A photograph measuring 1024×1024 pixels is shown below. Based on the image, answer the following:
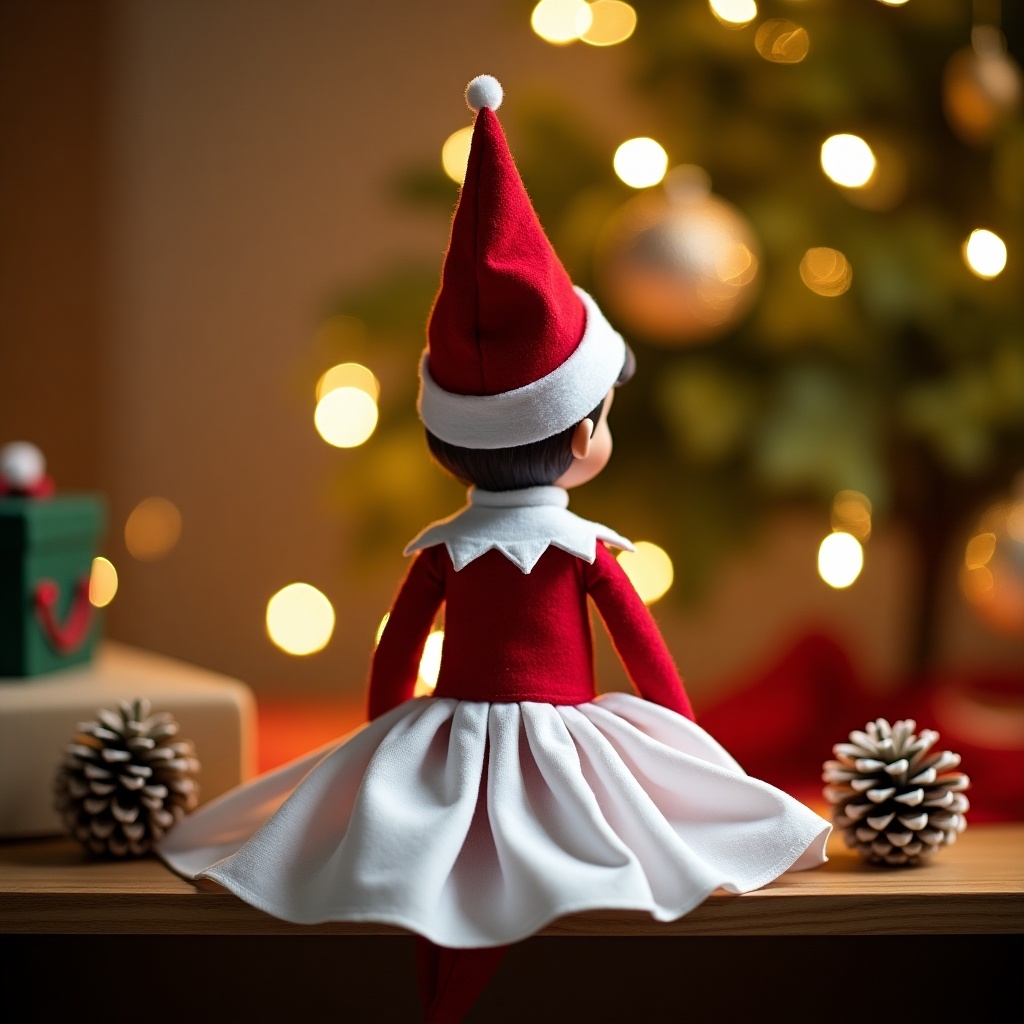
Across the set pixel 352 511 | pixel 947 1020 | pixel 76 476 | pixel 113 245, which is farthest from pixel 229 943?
pixel 113 245

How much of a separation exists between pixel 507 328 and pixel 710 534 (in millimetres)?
784

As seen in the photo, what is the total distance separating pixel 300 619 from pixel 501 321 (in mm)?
1329

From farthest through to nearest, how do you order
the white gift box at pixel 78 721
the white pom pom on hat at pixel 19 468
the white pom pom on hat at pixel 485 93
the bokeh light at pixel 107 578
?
1. the bokeh light at pixel 107 578
2. the white pom pom on hat at pixel 19 468
3. the white gift box at pixel 78 721
4. the white pom pom on hat at pixel 485 93

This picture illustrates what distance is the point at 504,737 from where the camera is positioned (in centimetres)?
83

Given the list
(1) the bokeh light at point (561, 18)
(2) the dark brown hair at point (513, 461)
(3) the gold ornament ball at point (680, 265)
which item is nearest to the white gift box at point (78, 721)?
(2) the dark brown hair at point (513, 461)

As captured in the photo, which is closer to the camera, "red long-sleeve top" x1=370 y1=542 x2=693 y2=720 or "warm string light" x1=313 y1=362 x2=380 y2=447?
"red long-sleeve top" x1=370 y1=542 x2=693 y2=720

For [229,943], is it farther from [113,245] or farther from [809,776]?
[113,245]

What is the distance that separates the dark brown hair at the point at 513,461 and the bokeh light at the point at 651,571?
701 millimetres

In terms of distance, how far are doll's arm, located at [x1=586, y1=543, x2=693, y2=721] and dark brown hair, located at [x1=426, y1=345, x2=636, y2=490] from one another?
0.07 m

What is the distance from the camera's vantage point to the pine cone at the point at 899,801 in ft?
2.85

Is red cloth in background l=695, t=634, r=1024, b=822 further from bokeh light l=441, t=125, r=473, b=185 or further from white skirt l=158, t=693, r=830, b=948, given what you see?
bokeh light l=441, t=125, r=473, b=185

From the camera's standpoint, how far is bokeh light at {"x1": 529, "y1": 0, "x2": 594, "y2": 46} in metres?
1.58

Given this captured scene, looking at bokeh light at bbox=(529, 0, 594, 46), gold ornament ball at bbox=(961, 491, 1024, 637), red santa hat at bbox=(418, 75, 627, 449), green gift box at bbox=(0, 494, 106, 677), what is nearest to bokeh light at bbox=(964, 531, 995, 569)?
gold ornament ball at bbox=(961, 491, 1024, 637)

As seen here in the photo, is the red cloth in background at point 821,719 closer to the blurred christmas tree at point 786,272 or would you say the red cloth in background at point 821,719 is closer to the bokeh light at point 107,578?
the blurred christmas tree at point 786,272
